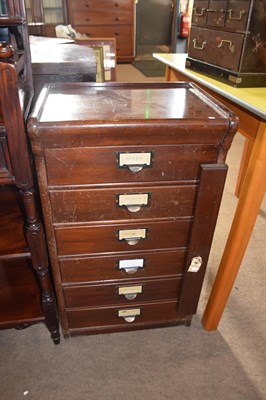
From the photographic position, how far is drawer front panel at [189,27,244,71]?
3.52 feet

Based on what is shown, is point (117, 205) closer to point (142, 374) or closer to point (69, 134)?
point (69, 134)

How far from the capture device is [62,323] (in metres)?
1.16

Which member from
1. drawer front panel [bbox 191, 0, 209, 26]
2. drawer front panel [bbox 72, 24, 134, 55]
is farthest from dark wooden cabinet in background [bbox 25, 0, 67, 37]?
drawer front panel [bbox 191, 0, 209, 26]

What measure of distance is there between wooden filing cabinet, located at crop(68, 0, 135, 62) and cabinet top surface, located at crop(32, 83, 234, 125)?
386 centimetres

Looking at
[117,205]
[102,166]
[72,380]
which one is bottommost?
[72,380]

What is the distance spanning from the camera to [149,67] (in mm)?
4766

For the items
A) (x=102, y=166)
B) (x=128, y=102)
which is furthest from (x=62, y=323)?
(x=128, y=102)

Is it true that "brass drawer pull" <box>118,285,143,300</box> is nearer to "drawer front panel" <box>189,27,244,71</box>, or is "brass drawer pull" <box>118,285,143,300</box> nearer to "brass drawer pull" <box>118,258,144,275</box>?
"brass drawer pull" <box>118,258,144,275</box>

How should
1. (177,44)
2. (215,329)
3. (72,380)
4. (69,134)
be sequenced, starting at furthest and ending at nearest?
(177,44)
(215,329)
(72,380)
(69,134)

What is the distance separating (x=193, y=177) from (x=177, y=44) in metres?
4.73

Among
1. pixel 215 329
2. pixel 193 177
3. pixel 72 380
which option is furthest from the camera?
pixel 215 329

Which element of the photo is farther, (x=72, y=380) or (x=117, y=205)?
(x=72, y=380)

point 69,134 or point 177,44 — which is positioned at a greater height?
point 69,134

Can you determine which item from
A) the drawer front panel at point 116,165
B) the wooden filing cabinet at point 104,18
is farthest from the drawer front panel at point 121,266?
the wooden filing cabinet at point 104,18
